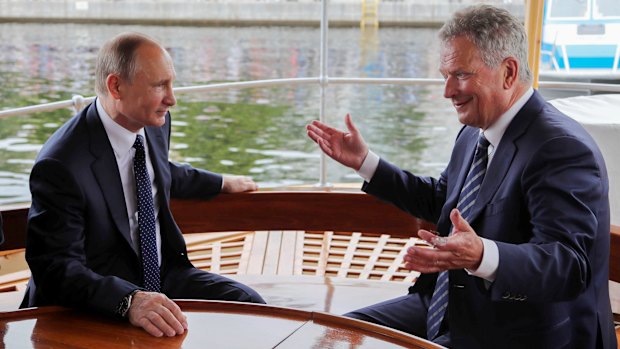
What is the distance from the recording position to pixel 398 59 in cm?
3023

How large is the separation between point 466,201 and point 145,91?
2.79 ft

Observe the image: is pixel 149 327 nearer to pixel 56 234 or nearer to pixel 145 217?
pixel 56 234

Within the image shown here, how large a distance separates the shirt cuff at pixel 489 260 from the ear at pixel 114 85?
100cm

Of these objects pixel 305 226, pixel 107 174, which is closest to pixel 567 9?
pixel 305 226

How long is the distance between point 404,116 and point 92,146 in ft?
77.9

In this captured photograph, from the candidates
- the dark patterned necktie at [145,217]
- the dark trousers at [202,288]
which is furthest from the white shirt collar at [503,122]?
the dark patterned necktie at [145,217]

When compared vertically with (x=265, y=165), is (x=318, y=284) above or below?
above

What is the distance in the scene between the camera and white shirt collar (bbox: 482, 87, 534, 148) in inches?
74.8

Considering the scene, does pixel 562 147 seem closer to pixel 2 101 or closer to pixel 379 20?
pixel 2 101

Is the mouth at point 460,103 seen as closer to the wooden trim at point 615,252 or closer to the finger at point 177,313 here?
the wooden trim at point 615,252

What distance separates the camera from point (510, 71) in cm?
187

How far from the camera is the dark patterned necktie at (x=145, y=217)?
83.0 inches

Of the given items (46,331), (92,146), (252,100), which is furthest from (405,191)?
(252,100)

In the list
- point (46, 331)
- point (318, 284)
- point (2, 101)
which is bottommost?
point (2, 101)
